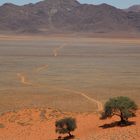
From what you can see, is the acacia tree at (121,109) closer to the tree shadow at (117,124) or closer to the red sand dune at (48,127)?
the tree shadow at (117,124)

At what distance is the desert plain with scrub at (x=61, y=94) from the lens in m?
24.8

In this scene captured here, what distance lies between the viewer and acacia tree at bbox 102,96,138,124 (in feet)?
81.1

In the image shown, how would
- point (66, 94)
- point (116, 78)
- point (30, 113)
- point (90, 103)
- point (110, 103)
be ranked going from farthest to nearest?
point (116, 78)
point (66, 94)
point (90, 103)
point (30, 113)
point (110, 103)

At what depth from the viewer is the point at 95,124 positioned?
25.5m

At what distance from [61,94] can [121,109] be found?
1620 cm

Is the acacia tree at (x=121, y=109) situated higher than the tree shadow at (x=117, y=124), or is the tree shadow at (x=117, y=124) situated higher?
the acacia tree at (x=121, y=109)

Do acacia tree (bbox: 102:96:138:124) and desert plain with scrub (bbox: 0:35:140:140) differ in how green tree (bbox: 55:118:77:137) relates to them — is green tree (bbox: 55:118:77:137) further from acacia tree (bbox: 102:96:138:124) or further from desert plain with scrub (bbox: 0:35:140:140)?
acacia tree (bbox: 102:96:138:124)

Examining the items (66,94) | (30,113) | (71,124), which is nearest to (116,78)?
(66,94)

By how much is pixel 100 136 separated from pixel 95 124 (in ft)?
14.4

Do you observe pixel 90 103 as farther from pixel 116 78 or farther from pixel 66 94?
pixel 116 78

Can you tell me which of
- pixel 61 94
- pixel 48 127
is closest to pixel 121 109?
pixel 48 127

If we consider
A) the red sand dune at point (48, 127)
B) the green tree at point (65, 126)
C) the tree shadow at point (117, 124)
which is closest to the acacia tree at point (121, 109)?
the tree shadow at point (117, 124)

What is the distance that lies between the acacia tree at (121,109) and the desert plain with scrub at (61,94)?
0.51 meters

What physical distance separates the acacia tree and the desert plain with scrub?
1.69 feet
